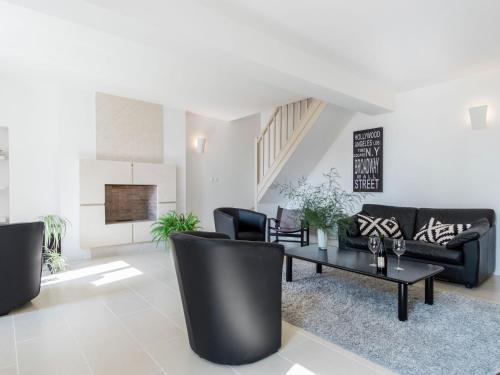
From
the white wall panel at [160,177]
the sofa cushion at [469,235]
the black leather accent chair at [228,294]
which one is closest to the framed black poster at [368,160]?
the sofa cushion at [469,235]

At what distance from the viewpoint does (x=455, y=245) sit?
3.38m

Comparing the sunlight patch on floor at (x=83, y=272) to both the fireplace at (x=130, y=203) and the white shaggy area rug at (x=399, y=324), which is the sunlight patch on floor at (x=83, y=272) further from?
the white shaggy area rug at (x=399, y=324)

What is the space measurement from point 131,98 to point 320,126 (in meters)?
3.27

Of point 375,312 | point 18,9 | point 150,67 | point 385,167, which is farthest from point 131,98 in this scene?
point 375,312

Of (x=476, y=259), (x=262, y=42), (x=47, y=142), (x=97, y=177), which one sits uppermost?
(x=262, y=42)

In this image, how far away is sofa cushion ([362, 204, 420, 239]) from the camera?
4363mm

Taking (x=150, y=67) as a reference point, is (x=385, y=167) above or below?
below

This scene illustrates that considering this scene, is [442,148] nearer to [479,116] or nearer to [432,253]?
[479,116]

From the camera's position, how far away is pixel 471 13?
267cm

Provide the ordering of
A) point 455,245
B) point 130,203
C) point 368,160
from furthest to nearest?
1. point 130,203
2. point 368,160
3. point 455,245

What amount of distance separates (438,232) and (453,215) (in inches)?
15.7

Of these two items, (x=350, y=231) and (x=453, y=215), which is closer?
(x=453, y=215)

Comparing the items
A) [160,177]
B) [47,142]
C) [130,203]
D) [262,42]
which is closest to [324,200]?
[262,42]

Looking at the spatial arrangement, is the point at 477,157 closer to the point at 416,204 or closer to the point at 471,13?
the point at 416,204
